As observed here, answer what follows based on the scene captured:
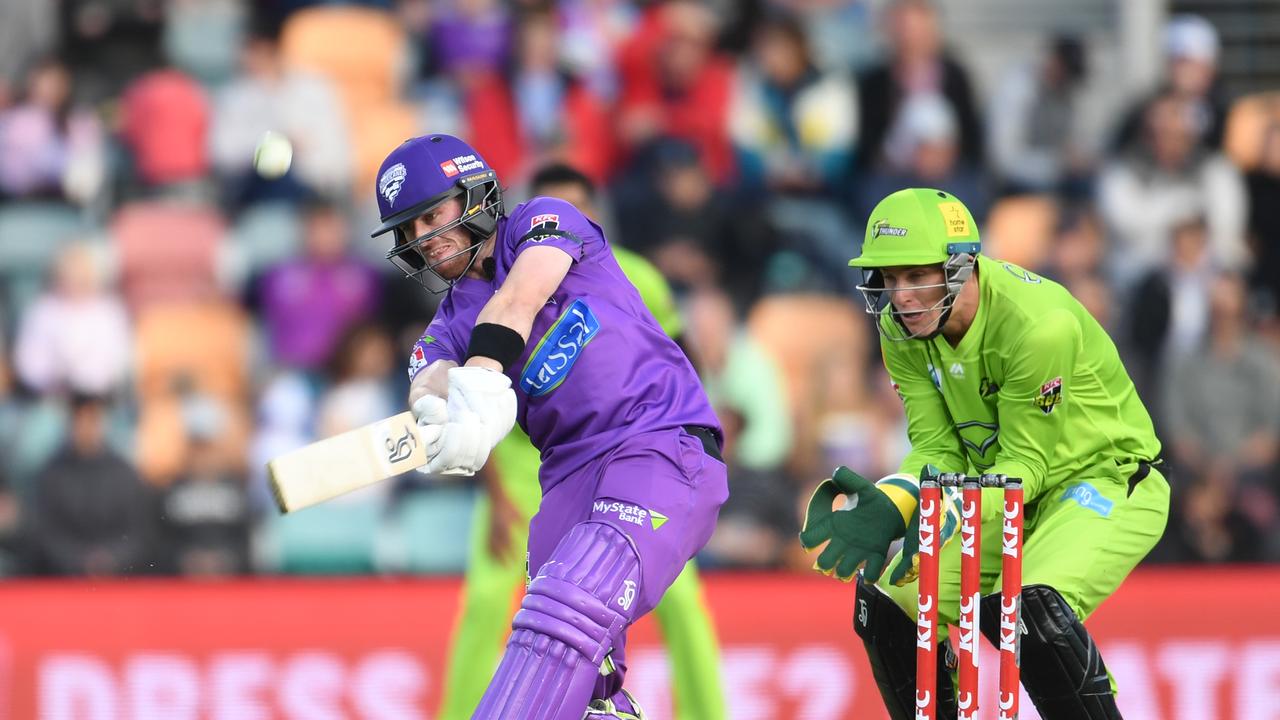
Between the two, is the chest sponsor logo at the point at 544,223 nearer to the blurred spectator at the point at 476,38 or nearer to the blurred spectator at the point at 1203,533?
the blurred spectator at the point at 1203,533

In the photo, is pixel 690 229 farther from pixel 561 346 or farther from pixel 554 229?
pixel 561 346

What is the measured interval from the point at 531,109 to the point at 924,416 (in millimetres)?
5690

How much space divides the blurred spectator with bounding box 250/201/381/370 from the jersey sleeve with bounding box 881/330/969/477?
511cm

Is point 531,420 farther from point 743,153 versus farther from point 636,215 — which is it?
point 743,153

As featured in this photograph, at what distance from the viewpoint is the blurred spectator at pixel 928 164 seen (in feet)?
37.3

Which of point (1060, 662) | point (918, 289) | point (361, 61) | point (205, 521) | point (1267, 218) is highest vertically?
point (361, 61)

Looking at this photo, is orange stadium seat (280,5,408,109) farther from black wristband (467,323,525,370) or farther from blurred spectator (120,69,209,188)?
black wristband (467,323,525,370)

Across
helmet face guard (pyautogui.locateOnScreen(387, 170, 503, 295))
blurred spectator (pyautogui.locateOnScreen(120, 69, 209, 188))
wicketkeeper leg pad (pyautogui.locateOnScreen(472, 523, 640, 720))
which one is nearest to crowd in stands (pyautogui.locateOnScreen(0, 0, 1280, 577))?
blurred spectator (pyautogui.locateOnScreen(120, 69, 209, 188))

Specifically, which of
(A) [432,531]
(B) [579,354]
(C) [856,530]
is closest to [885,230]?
(C) [856,530]

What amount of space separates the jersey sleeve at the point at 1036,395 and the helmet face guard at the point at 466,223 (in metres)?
1.61

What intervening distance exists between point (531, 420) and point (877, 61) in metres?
6.94

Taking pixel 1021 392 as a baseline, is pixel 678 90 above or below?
above

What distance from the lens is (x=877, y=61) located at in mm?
12023

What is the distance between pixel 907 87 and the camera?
11688mm
